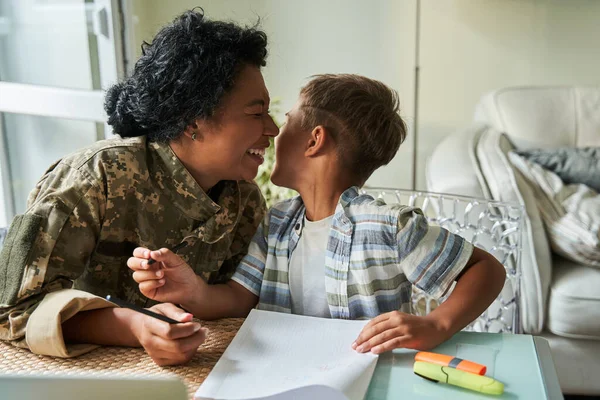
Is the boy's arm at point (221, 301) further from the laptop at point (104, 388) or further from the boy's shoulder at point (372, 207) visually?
the laptop at point (104, 388)

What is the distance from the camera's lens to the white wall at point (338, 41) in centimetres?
295

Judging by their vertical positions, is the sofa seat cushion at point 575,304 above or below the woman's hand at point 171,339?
below

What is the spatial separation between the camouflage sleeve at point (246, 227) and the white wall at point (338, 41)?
Answer: 1.77 m

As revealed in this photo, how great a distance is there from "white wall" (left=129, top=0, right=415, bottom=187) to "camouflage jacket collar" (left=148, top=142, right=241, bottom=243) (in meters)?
1.85

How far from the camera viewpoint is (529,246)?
200 centimetres

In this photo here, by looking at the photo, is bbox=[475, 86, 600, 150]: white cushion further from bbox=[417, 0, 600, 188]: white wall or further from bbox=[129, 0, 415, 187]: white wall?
bbox=[129, 0, 415, 187]: white wall

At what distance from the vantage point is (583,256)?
2000 millimetres

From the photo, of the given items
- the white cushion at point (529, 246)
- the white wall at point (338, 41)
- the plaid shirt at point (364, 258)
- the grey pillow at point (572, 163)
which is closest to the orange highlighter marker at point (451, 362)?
the plaid shirt at point (364, 258)

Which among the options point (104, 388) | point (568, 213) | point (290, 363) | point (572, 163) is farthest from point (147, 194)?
point (572, 163)

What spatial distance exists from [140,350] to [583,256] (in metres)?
1.47

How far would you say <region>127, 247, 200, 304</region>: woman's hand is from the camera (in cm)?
90

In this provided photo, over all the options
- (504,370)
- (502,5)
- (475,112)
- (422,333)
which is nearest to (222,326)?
(422,333)

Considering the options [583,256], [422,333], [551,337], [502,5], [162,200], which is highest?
[502,5]

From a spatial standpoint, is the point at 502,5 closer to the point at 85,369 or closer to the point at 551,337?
the point at 551,337
